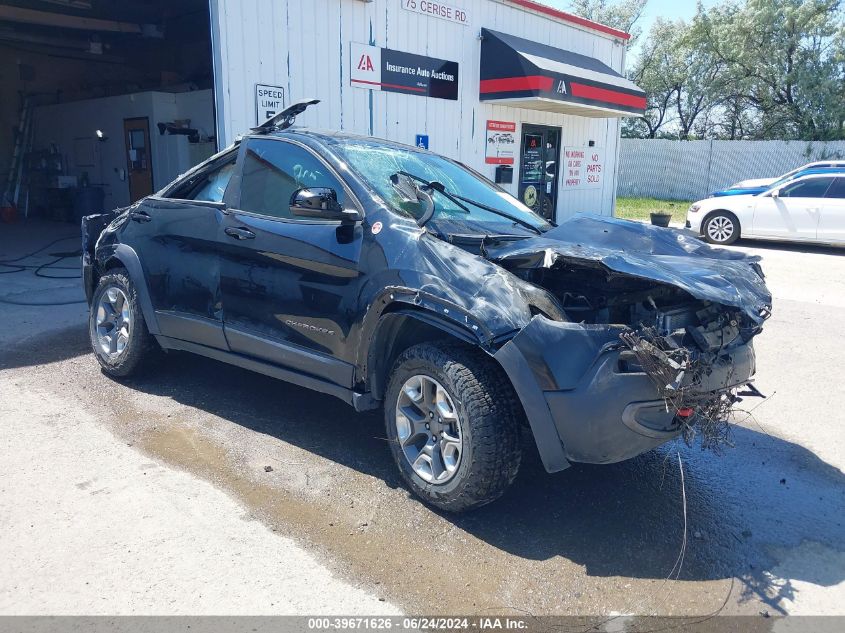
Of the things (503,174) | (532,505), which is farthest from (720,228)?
(532,505)

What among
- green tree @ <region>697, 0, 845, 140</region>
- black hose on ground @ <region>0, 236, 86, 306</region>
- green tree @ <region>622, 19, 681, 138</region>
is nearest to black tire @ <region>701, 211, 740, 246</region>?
black hose on ground @ <region>0, 236, 86, 306</region>

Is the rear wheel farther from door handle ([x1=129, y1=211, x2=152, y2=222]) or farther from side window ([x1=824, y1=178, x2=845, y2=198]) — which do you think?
door handle ([x1=129, y1=211, x2=152, y2=222])

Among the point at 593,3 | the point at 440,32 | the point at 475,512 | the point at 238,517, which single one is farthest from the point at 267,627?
the point at 593,3

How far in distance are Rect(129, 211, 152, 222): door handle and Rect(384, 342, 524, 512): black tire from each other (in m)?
2.67

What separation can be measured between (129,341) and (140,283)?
0.46 m

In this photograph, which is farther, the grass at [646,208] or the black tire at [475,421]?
the grass at [646,208]

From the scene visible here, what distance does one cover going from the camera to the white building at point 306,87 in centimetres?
924

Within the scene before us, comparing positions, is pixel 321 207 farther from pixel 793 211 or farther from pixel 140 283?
pixel 793 211

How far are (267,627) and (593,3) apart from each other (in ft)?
143

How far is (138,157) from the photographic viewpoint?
14305 millimetres

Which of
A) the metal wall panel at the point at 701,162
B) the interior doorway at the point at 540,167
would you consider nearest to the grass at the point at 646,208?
the metal wall panel at the point at 701,162

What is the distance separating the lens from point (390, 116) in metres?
10.9

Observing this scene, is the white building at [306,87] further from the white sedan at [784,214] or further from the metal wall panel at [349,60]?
the white sedan at [784,214]

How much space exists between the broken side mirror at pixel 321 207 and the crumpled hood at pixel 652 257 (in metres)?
0.80
